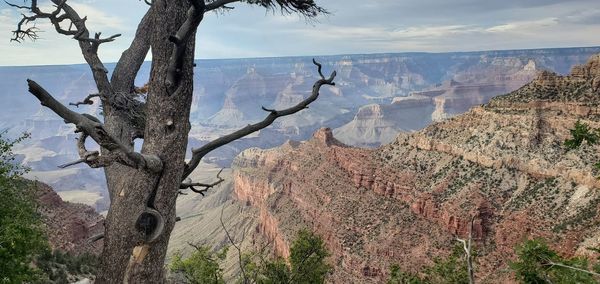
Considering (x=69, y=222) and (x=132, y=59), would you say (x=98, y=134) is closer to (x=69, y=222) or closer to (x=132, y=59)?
(x=132, y=59)

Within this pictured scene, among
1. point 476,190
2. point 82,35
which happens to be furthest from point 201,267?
point 476,190

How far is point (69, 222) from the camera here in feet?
125

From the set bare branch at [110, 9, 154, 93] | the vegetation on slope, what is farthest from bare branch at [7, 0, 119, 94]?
the vegetation on slope

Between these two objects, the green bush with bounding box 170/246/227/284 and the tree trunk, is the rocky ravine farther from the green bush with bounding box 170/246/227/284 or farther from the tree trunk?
the tree trunk

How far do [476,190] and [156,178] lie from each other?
136 ft

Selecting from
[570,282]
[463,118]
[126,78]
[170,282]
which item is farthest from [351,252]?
[126,78]

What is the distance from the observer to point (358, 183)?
179ft

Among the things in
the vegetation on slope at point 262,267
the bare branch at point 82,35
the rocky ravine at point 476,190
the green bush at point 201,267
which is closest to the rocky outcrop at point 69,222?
the vegetation on slope at point 262,267

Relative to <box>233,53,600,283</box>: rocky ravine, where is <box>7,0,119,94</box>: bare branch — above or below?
above

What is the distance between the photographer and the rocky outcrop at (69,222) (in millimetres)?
34312

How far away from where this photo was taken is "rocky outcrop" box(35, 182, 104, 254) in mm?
34312

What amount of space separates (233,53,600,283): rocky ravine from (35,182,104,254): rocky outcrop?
21880 millimetres

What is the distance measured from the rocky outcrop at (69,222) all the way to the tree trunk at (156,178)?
104ft

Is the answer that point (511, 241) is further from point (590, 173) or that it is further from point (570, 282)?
point (570, 282)
